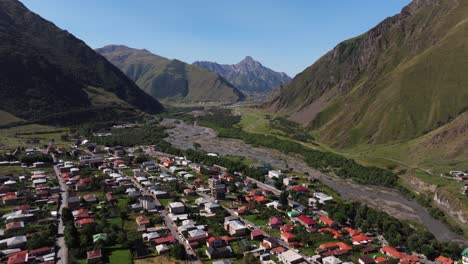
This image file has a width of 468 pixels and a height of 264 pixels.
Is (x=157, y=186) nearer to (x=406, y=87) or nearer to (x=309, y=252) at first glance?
(x=309, y=252)

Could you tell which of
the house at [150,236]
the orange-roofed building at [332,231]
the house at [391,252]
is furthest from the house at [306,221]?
the house at [150,236]

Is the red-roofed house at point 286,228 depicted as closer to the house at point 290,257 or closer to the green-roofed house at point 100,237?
the house at point 290,257

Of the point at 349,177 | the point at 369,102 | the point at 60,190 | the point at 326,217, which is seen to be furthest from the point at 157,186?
the point at 369,102

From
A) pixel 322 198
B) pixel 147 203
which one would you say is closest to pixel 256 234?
pixel 147 203

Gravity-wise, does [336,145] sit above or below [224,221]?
above

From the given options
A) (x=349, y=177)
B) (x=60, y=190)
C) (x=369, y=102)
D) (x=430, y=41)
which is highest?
(x=430, y=41)

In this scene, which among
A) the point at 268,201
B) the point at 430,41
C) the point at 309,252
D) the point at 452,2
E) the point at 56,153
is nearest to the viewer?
the point at 309,252

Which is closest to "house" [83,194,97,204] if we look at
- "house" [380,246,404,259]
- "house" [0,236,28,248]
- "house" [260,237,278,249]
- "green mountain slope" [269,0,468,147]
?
"house" [0,236,28,248]

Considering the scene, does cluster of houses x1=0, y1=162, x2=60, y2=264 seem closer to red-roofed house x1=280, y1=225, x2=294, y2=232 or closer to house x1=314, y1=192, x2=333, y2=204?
red-roofed house x1=280, y1=225, x2=294, y2=232
